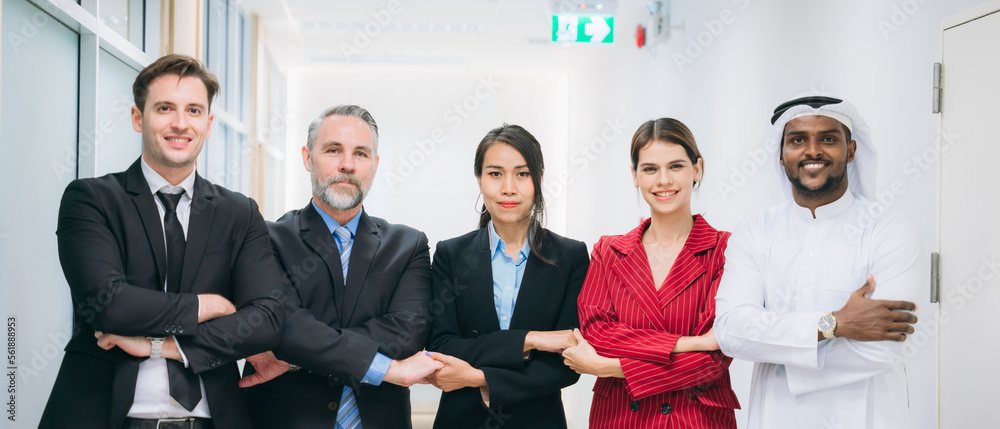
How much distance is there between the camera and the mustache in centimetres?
232

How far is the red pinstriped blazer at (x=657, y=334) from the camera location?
208 centimetres

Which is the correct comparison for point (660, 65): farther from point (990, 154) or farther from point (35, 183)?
point (35, 183)

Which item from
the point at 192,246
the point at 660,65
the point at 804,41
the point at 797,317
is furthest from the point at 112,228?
the point at 660,65

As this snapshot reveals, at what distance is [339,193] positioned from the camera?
2.30m

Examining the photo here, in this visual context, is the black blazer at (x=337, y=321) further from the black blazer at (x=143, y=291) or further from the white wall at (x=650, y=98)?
the white wall at (x=650, y=98)

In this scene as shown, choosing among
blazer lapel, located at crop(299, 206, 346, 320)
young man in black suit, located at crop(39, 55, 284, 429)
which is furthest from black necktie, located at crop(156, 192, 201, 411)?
blazer lapel, located at crop(299, 206, 346, 320)

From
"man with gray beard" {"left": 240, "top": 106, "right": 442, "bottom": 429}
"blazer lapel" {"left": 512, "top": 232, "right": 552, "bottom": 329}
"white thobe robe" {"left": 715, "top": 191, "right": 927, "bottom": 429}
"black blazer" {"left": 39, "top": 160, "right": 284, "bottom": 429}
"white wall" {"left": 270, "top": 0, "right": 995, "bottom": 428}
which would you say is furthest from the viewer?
"white wall" {"left": 270, "top": 0, "right": 995, "bottom": 428}

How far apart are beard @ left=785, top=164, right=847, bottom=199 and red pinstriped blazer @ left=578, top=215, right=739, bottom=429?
0.33 metres

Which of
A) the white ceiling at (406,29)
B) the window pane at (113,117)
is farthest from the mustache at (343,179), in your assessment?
the white ceiling at (406,29)

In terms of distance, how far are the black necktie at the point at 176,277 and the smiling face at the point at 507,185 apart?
971mm

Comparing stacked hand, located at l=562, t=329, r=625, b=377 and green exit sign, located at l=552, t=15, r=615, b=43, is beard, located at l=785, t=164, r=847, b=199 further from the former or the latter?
green exit sign, located at l=552, t=15, r=615, b=43

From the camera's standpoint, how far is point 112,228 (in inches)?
72.1

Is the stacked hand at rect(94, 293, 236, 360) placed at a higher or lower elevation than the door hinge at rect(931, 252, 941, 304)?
lower

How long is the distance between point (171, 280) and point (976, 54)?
2747mm
